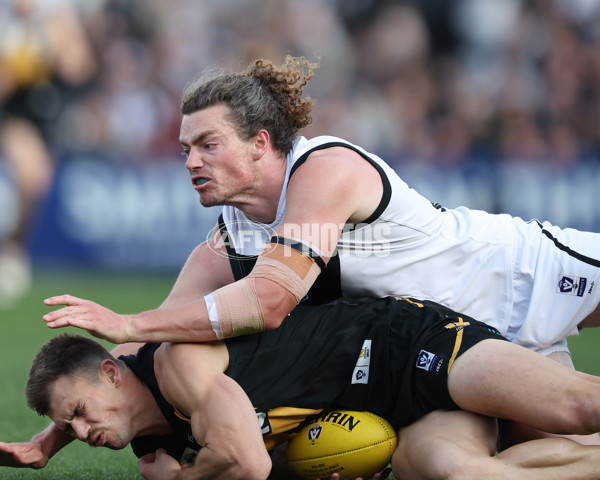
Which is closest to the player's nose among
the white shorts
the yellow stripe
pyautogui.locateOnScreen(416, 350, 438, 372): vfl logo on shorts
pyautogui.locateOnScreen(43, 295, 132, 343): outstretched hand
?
pyautogui.locateOnScreen(43, 295, 132, 343): outstretched hand

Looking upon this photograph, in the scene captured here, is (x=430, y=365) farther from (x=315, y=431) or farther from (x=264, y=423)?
(x=264, y=423)

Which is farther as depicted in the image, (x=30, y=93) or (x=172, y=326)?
(x=30, y=93)

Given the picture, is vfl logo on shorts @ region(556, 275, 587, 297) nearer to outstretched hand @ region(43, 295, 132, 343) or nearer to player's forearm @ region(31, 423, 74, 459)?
outstretched hand @ region(43, 295, 132, 343)

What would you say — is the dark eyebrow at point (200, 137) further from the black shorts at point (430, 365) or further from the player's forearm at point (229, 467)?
the player's forearm at point (229, 467)

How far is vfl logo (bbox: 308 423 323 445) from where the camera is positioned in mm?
3750

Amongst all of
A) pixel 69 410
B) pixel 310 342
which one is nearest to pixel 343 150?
pixel 310 342

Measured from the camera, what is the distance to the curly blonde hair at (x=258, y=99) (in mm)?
4281

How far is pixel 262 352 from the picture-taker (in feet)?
12.4

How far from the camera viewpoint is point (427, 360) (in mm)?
3732

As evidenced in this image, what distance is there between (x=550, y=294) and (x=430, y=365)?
94 centimetres

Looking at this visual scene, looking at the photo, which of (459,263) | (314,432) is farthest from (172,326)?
(459,263)

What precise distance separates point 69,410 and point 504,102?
391 inches

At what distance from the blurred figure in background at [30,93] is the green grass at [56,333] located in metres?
0.59

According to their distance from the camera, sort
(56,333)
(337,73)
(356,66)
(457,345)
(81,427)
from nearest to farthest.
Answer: (81,427) < (457,345) < (56,333) < (337,73) < (356,66)
